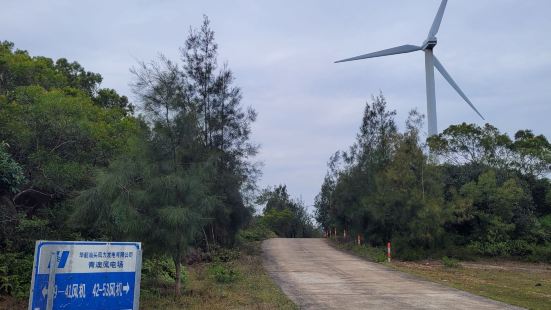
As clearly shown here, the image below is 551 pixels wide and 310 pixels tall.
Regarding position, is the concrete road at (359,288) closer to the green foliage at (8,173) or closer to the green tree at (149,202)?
the green tree at (149,202)

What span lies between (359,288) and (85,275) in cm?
1010

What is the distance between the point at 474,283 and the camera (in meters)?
15.7

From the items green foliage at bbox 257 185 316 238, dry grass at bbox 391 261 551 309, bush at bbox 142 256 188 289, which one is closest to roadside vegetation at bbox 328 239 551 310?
dry grass at bbox 391 261 551 309

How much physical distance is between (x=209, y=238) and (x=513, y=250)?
50.9 ft

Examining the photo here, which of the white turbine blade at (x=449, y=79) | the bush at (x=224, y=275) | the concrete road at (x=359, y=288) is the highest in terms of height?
the white turbine blade at (x=449, y=79)

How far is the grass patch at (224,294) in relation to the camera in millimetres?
10852

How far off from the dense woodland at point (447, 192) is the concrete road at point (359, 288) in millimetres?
4350

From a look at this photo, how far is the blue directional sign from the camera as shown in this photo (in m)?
4.81

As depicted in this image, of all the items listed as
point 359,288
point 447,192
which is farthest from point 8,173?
point 447,192

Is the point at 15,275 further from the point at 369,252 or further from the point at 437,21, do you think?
the point at 437,21

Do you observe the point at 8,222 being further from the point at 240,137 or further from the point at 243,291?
the point at 240,137

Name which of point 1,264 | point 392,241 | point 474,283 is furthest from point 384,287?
point 392,241

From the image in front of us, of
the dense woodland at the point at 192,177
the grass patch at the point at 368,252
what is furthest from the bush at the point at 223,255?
the grass patch at the point at 368,252

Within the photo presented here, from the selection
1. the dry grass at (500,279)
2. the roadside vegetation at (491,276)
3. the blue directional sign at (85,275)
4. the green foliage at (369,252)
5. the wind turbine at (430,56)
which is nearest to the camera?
the blue directional sign at (85,275)
